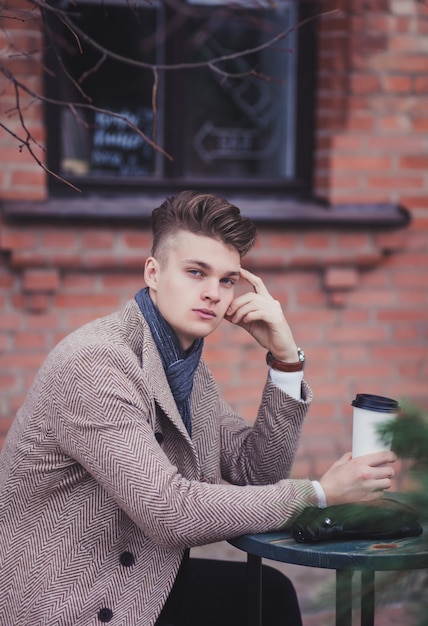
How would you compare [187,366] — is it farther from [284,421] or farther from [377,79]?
[377,79]

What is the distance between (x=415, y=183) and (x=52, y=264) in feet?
5.96

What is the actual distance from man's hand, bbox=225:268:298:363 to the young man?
0.02m

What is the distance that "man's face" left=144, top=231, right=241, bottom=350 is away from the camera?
7.26 ft

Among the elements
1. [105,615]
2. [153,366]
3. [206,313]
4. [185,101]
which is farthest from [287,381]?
[185,101]

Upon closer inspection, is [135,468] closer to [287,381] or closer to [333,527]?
[333,527]

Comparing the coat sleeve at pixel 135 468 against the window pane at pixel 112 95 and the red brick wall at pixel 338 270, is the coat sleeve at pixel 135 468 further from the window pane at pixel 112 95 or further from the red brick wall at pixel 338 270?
the window pane at pixel 112 95

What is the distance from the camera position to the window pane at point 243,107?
4.49 meters

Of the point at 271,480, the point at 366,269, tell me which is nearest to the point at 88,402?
the point at 271,480

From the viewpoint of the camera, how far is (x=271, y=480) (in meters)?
2.53

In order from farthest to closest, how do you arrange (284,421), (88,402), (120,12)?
(120,12)
(284,421)
(88,402)

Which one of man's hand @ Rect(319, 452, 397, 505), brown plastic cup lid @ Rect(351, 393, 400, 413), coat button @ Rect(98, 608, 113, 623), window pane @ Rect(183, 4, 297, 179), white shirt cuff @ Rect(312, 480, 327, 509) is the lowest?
coat button @ Rect(98, 608, 113, 623)

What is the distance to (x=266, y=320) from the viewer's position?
2416 millimetres

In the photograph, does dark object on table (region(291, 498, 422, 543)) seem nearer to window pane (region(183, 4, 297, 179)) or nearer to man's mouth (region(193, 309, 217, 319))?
man's mouth (region(193, 309, 217, 319))

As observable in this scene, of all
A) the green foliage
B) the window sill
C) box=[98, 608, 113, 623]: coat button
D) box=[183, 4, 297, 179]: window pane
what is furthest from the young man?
box=[183, 4, 297, 179]: window pane
